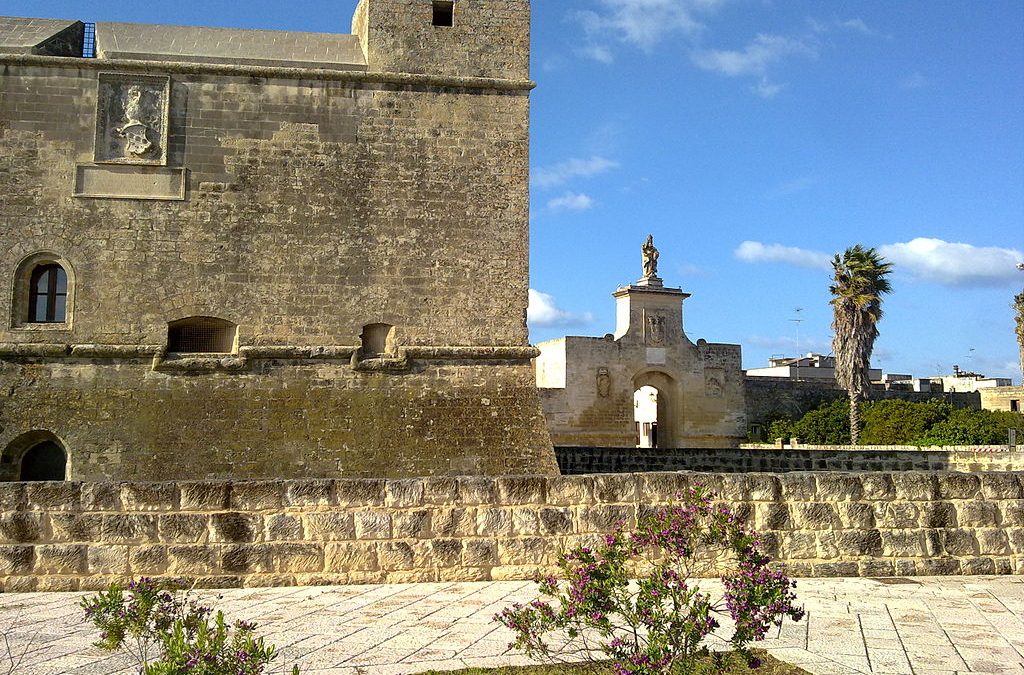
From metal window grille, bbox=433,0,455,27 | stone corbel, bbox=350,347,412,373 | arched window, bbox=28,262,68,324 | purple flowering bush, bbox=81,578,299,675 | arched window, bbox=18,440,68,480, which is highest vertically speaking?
metal window grille, bbox=433,0,455,27

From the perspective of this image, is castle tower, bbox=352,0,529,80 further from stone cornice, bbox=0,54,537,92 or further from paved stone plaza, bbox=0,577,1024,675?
paved stone plaza, bbox=0,577,1024,675

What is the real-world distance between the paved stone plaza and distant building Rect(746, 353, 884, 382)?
36178mm

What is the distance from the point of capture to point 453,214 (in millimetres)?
12922

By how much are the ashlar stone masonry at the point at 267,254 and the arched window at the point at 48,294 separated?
2 centimetres

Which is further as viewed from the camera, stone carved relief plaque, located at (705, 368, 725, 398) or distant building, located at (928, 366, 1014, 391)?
distant building, located at (928, 366, 1014, 391)

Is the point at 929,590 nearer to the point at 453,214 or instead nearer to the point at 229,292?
the point at 453,214

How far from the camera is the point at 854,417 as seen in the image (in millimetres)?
26750

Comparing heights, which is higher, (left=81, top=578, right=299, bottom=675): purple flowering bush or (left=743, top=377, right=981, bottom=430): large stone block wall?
(left=743, top=377, right=981, bottom=430): large stone block wall

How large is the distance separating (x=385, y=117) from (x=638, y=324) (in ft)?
53.9

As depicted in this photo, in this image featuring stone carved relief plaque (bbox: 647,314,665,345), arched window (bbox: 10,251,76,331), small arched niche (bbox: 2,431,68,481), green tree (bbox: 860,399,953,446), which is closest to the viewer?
small arched niche (bbox: 2,431,68,481)

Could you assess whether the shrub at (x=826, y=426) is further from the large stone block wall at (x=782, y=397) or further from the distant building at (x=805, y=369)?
the distant building at (x=805, y=369)

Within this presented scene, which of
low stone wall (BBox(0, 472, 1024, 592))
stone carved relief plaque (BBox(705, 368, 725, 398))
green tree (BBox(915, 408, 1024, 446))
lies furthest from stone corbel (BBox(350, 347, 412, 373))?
stone carved relief plaque (BBox(705, 368, 725, 398))

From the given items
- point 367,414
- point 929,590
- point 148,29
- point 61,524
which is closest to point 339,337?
point 367,414

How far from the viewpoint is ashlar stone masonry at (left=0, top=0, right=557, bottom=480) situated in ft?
38.7
